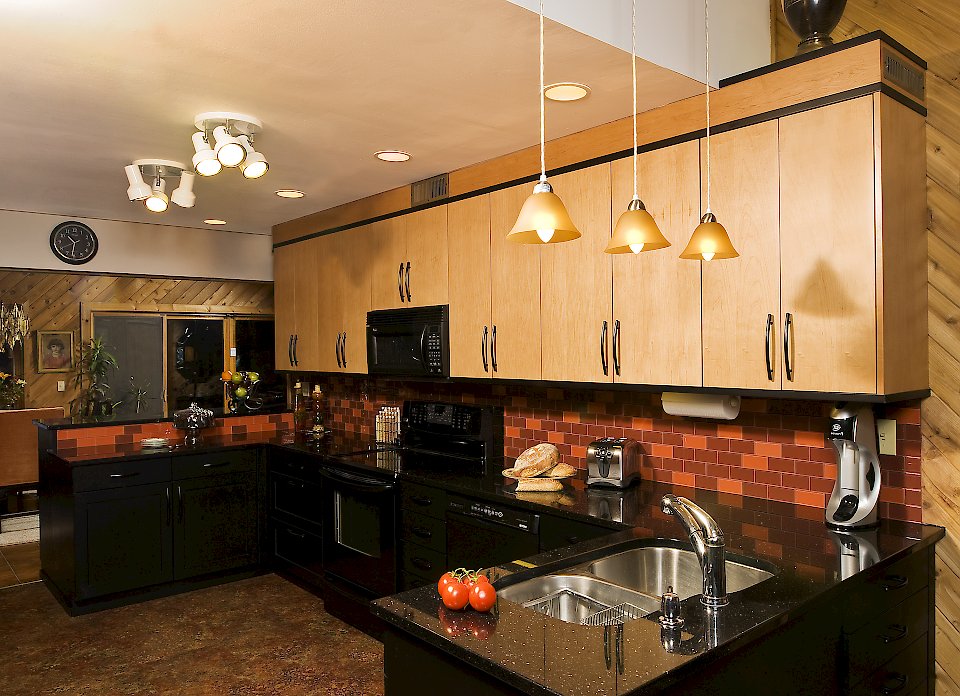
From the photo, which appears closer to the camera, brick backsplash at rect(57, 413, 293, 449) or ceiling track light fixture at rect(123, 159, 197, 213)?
ceiling track light fixture at rect(123, 159, 197, 213)

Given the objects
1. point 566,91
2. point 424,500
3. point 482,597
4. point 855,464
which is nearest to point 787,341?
point 855,464

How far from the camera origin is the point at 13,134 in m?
3.21

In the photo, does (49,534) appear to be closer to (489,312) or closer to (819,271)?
(489,312)

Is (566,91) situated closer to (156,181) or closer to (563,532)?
(563,532)

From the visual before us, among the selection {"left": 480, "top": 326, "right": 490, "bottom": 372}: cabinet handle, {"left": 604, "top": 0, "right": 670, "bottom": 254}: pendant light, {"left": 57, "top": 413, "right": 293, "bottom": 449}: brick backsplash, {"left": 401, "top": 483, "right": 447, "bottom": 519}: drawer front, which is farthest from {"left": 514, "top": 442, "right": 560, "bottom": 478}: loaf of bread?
{"left": 57, "top": 413, "right": 293, "bottom": 449}: brick backsplash

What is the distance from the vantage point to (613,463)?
3.22 metres

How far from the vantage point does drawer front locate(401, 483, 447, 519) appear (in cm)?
350

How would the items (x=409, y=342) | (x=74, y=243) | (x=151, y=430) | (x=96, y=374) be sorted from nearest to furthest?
(x=409, y=342)
(x=151, y=430)
(x=74, y=243)
(x=96, y=374)

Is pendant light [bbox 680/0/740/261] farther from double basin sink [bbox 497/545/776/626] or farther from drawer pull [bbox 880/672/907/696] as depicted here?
drawer pull [bbox 880/672/907/696]

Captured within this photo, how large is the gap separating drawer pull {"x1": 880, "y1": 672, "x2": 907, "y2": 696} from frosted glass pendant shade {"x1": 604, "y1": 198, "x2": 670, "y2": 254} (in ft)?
5.30

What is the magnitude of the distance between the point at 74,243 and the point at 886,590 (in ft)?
17.3

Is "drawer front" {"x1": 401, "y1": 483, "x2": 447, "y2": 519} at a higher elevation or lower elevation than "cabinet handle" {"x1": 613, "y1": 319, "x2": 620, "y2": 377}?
lower

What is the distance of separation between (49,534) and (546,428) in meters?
3.27

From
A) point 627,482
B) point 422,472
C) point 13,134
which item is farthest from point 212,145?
point 627,482
